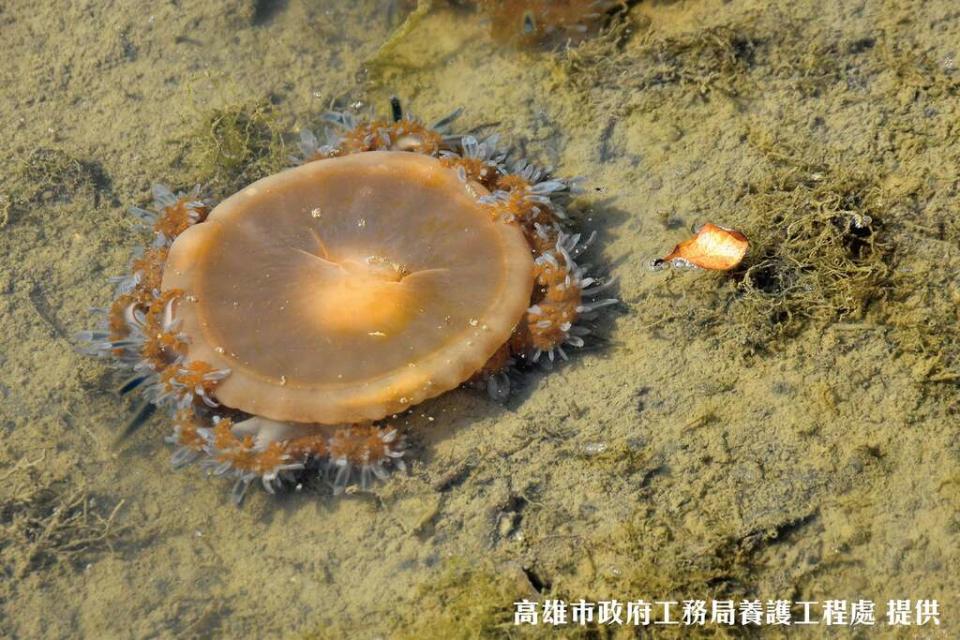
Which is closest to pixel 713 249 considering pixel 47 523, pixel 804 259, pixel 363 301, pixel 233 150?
pixel 804 259

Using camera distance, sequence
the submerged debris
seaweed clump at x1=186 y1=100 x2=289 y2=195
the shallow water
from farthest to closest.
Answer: seaweed clump at x1=186 y1=100 x2=289 y2=195 < the submerged debris < the shallow water

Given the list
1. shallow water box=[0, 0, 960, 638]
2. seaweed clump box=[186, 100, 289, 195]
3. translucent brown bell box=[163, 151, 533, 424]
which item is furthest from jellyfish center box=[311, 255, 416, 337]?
seaweed clump box=[186, 100, 289, 195]

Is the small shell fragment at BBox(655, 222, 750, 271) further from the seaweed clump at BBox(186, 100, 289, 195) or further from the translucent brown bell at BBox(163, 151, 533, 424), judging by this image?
the seaweed clump at BBox(186, 100, 289, 195)

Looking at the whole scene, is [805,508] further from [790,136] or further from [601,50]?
[601,50]

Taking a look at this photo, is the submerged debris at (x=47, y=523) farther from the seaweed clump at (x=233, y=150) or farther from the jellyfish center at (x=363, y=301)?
the seaweed clump at (x=233, y=150)

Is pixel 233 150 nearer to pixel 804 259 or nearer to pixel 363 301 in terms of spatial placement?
pixel 363 301

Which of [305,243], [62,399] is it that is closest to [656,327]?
[305,243]
